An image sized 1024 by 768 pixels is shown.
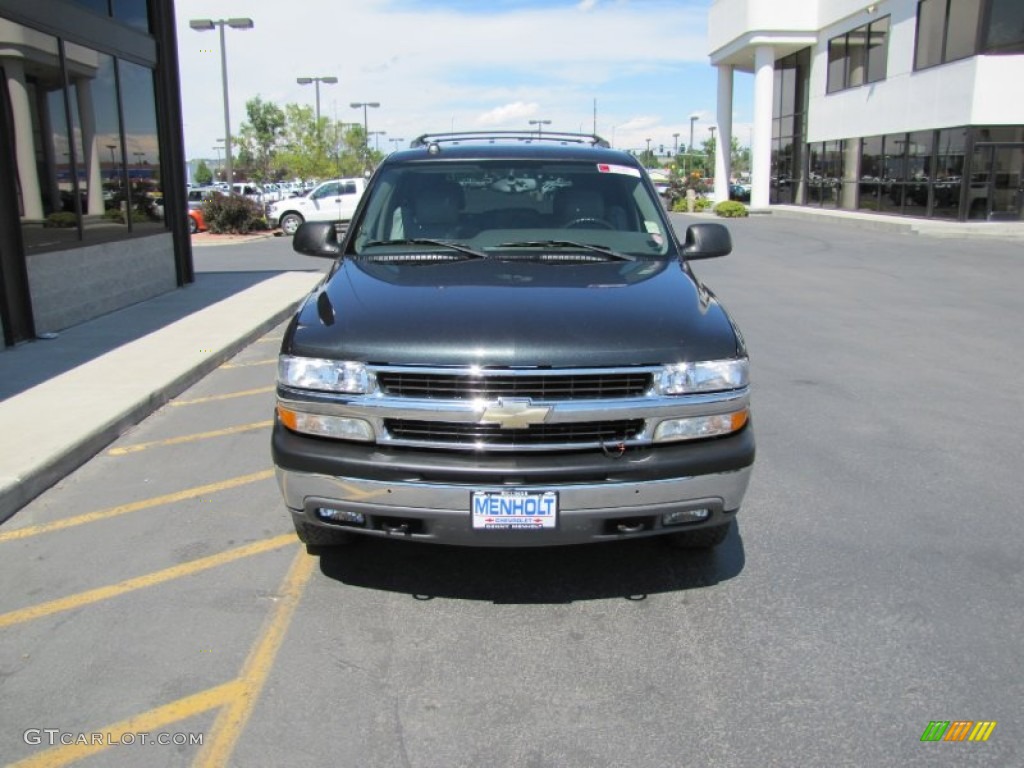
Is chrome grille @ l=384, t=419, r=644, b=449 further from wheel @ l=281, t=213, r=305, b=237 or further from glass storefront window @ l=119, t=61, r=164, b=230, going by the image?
wheel @ l=281, t=213, r=305, b=237

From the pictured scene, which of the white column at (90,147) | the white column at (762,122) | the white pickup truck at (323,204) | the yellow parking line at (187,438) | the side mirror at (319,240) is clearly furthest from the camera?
the white column at (762,122)

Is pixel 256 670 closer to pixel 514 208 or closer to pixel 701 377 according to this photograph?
pixel 701 377

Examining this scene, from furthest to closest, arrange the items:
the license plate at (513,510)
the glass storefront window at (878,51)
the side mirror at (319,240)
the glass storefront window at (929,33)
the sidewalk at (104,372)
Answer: the glass storefront window at (878,51) < the glass storefront window at (929,33) < the sidewalk at (104,372) < the side mirror at (319,240) < the license plate at (513,510)

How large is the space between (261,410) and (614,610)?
159 inches

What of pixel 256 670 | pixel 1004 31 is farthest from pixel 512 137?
pixel 1004 31

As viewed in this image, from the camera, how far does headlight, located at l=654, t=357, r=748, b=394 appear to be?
3.37 meters

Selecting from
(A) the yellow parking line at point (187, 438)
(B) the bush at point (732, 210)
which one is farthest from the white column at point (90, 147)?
(B) the bush at point (732, 210)

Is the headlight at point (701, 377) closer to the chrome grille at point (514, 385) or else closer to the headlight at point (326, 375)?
the chrome grille at point (514, 385)

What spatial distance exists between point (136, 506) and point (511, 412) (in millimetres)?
2690

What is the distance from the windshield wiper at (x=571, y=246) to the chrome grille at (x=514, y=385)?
1.30 meters

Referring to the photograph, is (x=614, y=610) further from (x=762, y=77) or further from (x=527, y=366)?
(x=762, y=77)

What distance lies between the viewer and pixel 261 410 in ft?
22.5

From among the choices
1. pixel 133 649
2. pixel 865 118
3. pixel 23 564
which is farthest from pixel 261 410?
pixel 865 118

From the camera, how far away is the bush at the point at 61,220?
9.59 m
